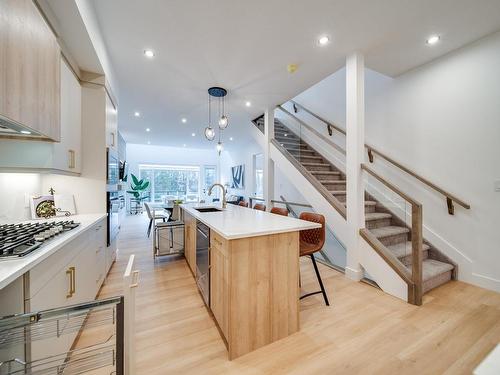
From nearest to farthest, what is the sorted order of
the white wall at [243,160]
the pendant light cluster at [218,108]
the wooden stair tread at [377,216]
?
the wooden stair tread at [377,216] → the pendant light cluster at [218,108] → the white wall at [243,160]

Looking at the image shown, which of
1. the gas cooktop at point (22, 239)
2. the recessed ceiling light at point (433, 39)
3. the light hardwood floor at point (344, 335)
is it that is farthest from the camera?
→ the recessed ceiling light at point (433, 39)

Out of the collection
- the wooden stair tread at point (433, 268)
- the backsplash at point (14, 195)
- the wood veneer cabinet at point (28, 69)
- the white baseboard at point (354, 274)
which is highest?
the wood veneer cabinet at point (28, 69)

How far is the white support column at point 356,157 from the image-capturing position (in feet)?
8.89

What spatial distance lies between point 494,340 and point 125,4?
433cm

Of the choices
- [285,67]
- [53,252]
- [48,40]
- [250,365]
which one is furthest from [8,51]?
[285,67]

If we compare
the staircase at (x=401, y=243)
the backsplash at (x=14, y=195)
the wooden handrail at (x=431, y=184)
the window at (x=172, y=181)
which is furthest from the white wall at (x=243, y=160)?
the backsplash at (x=14, y=195)

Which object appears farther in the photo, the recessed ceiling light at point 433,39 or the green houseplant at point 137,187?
the green houseplant at point 137,187

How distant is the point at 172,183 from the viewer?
10430mm

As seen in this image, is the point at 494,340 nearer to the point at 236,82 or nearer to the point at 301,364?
the point at 301,364

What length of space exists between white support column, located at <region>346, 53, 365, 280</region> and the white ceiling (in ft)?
0.87

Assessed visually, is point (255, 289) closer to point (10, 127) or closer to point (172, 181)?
point (10, 127)

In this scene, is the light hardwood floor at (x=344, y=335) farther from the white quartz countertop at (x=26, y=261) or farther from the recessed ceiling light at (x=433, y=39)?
the recessed ceiling light at (x=433, y=39)

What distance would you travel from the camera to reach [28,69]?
1.36 m

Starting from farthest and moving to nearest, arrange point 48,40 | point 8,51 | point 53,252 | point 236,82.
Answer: point 236,82 → point 48,40 → point 53,252 → point 8,51
